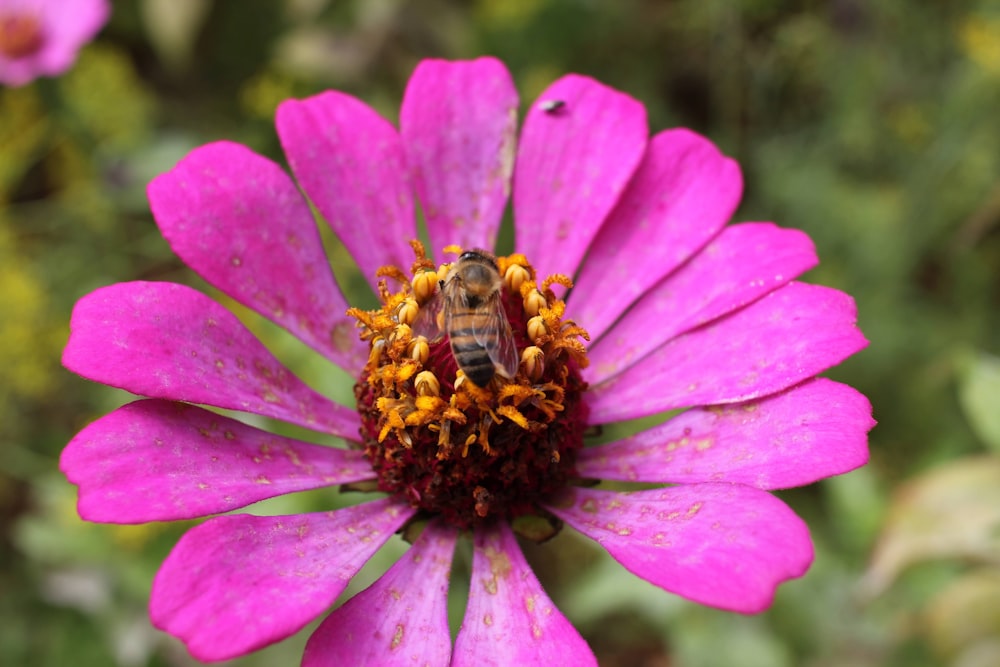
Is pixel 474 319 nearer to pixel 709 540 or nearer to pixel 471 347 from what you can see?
pixel 471 347

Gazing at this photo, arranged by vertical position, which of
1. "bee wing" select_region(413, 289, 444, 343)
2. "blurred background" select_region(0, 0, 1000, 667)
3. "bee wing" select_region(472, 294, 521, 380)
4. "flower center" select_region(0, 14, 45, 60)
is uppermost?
"bee wing" select_region(472, 294, 521, 380)

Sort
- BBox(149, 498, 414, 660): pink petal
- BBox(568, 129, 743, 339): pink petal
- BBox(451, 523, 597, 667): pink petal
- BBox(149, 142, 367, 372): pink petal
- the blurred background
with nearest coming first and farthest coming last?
BBox(149, 498, 414, 660): pink petal, BBox(451, 523, 597, 667): pink petal, BBox(149, 142, 367, 372): pink petal, BBox(568, 129, 743, 339): pink petal, the blurred background

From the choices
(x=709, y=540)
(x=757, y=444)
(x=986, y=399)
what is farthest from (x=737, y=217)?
(x=709, y=540)

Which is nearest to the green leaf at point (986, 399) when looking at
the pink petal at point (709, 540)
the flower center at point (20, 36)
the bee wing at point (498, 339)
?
the pink petal at point (709, 540)

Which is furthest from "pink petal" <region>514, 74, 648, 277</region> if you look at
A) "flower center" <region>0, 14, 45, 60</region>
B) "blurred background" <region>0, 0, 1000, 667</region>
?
"flower center" <region>0, 14, 45, 60</region>

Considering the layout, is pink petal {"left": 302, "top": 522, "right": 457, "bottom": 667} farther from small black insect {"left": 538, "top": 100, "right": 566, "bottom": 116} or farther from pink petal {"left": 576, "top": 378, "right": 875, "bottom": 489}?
small black insect {"left": 538, "top": 100, "right": 566, "bottom": 116}

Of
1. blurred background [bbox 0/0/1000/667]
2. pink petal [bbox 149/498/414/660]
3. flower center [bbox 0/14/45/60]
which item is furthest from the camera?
flower center [bbox 0/14/45/60]

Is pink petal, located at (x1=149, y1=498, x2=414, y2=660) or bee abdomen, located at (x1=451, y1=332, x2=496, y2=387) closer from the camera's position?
pink petal, located at (x1=149, y1=498, x2=414, y2=660)

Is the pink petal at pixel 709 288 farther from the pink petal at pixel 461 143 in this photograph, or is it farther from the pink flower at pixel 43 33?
the pink flower at pixel 43 33

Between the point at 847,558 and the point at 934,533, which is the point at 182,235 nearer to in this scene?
the point at 934,533

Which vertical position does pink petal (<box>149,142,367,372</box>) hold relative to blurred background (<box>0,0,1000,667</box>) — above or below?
above
